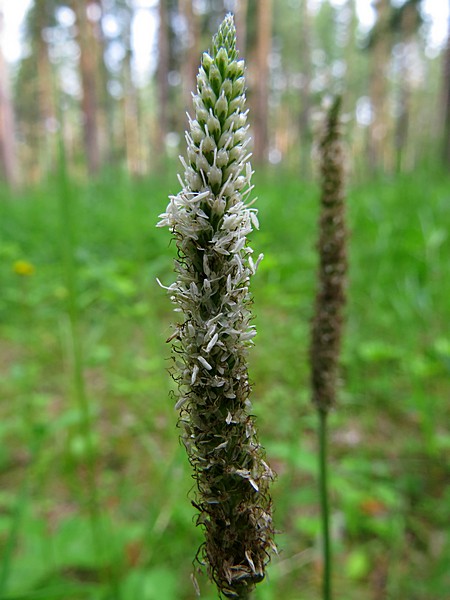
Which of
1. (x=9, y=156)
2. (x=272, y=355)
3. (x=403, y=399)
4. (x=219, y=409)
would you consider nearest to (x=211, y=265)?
(x=219, y=409)

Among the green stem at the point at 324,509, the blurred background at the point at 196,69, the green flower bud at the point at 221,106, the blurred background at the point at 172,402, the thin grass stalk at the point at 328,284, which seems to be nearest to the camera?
the green flower bud at the point at 221,106

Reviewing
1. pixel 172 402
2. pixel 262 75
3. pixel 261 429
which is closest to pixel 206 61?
pixel 172 402

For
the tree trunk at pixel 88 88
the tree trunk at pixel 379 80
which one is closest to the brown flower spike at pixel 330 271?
the tree trunk at pixel 88 88

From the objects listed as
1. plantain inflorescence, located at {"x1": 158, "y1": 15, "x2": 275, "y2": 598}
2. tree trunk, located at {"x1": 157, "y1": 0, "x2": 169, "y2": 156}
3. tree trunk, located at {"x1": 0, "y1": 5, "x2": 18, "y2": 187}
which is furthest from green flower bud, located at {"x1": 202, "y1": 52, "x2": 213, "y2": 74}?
tree trunk, located at {"x1": 157, "y1": 0, "x2": 169, "y2": 156}

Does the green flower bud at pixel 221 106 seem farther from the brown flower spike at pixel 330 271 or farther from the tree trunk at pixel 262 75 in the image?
the tree trunk at pixel 262 75

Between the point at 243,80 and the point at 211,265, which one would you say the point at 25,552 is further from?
the point at 243,80

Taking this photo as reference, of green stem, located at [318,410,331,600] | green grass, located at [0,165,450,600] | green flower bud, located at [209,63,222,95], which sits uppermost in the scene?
green flower bud, located at [209,63,222,95]

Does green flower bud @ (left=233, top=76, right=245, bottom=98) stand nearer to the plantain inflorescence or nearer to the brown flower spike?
the plantain inflorescence
